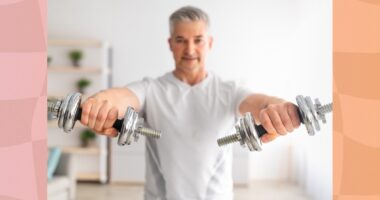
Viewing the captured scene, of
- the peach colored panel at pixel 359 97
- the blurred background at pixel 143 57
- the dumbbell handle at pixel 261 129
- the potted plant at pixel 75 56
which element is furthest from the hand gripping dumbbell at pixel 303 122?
the potted plant at pixel 75 56

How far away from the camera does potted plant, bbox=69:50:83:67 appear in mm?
3877

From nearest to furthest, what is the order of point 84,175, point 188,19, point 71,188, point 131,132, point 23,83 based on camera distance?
point 23,83, point 131,132, point 188,19, point 71,188, point 84,175

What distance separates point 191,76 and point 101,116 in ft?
1.44

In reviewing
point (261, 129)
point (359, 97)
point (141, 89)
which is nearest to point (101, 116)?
point (261, 129)

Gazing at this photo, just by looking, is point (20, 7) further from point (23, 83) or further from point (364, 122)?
point (364, 122)

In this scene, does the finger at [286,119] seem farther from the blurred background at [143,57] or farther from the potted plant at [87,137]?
the potted plant at [87,137]

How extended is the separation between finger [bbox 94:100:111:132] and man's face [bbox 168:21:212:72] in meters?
0.38

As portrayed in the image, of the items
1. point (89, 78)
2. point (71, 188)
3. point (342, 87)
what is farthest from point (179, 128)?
point (89, 78)

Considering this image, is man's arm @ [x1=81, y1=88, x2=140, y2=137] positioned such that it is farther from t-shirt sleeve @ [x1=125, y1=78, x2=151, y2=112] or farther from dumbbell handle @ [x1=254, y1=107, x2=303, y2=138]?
t-shirt sleeve @ [x1=125, y1=78, x2=151, y2=112]

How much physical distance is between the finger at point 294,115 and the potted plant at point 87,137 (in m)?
3.59

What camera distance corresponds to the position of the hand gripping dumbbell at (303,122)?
389mm

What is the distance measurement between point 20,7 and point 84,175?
3.85 meters

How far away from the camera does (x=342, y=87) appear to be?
0.27m

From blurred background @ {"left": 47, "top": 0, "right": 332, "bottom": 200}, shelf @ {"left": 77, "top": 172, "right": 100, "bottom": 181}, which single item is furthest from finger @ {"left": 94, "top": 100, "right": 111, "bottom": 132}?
shelf @ {"left": 77, "top": 172, "right": 100, "bottom": 181}
